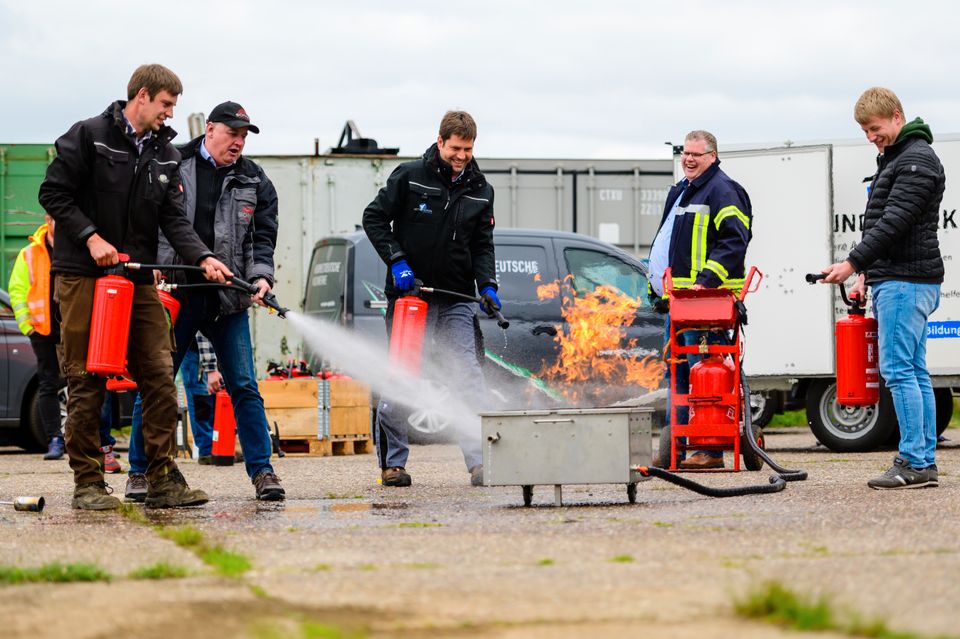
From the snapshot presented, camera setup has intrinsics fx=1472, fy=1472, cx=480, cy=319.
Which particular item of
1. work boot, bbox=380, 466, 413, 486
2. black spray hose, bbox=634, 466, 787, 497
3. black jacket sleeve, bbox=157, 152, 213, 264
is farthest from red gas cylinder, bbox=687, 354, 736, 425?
black jacket sleeve, bbox=157, 152, 213, 264

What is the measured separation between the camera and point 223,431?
39.7 ft

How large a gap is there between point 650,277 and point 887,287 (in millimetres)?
2366

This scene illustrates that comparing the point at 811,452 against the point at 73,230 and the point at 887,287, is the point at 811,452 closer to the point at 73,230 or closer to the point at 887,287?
the point at 887,287

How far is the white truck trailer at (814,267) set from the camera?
41.7 feet

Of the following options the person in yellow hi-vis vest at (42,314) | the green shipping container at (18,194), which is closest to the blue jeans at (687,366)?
the person in yellow hi-vis vest at (42,314)

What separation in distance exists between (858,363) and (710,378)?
1192 millimetres

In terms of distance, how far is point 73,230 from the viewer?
7.11 meters

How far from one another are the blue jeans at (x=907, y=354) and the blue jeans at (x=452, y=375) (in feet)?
7.95

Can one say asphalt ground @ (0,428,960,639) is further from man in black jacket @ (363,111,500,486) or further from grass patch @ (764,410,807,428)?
grass patch @ (764,410,807,428)

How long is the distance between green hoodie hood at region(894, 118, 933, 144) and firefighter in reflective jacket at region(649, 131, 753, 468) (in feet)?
5.48

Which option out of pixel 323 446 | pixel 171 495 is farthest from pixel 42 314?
pixel 171 495

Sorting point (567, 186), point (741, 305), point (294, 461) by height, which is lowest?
point (294, 461)

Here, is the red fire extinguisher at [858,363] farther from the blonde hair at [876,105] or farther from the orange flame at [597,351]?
the orange flame at [597,351]

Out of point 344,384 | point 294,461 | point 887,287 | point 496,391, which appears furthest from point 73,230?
point 496,391
